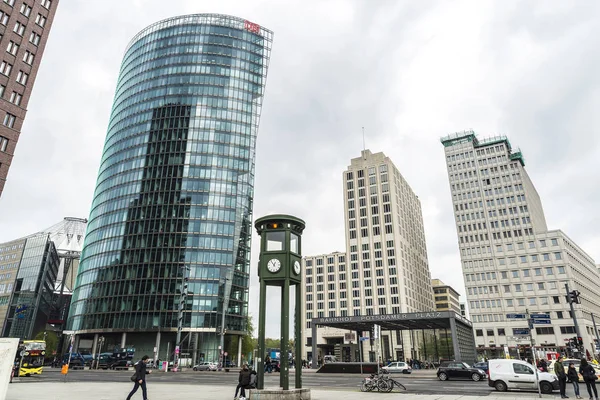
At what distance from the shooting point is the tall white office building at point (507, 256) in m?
Answer: 97.6

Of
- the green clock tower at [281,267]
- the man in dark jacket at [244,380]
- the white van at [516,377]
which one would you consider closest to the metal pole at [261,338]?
the green clock tower at [281,267]

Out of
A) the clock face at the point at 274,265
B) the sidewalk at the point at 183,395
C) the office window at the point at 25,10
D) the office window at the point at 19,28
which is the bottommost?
the sidewalk at the point at 183,395

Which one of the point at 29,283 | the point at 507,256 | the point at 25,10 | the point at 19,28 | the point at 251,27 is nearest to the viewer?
the point at 19,28

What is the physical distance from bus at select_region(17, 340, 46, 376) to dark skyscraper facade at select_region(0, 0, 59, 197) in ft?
75.0

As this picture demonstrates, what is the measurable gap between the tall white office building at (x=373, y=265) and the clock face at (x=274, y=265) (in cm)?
9746

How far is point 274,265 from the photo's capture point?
58.5 feet

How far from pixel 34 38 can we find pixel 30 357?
151 ft

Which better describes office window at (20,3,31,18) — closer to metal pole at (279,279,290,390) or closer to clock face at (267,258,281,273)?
clock face at (267,258,281,273)

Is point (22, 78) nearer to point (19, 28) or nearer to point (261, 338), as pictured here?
point (19, 28)

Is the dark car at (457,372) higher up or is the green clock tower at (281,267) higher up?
the green clock tower at (281,267)

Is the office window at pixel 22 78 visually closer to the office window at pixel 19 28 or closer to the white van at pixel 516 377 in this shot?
the office window at pixel 19 28

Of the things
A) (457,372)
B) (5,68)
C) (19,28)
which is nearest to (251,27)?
(19,28)

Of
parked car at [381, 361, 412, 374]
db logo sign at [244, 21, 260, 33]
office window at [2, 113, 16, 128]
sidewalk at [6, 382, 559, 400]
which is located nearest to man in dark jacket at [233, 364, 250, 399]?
sidewalk at [6, 382, 559, 400]

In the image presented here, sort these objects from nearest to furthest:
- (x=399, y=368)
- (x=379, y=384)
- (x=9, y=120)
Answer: (x=379, y=384) → (x=399, y=368) → (x=9, y=120)
